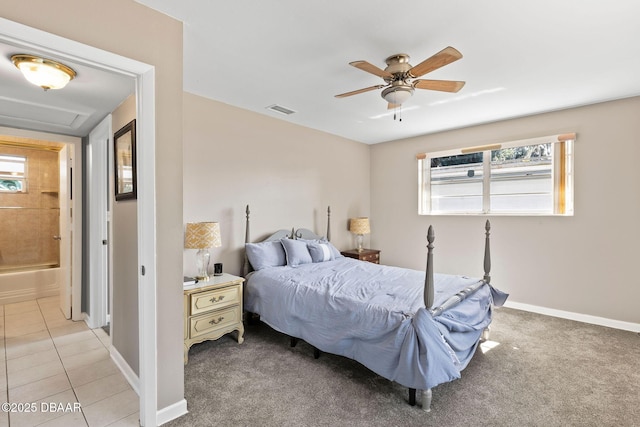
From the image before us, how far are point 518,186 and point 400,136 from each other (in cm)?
193

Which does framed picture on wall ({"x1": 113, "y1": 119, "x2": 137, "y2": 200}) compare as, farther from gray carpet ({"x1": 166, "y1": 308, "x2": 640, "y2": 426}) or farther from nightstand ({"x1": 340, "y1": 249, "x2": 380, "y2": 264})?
nightstand ({"x1": 340, "y1": 249, "x2": 380, "y2": 264})

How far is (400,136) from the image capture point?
512 centimetres

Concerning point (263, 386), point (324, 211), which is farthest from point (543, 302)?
point (263, 386)

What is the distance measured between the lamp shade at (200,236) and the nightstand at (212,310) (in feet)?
1.20

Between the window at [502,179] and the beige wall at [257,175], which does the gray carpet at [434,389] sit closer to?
the beige wall at [257,175]

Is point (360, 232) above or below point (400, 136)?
below

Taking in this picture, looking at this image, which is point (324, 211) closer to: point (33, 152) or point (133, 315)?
point (133, 315)

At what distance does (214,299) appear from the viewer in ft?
9.29

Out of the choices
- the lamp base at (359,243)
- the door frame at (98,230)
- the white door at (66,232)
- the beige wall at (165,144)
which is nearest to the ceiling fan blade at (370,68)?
the beige wall at (165,144)

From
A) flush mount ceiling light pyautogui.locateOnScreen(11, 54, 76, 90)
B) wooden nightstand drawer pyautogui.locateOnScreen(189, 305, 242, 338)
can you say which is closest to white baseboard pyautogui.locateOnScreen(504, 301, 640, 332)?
wooden nightstand drawer pyautogui.locateOnScreen(189, 305, 242, 338)

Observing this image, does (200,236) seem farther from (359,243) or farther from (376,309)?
(359,243)

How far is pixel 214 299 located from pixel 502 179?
13.6ft

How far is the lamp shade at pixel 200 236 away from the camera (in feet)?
9.78

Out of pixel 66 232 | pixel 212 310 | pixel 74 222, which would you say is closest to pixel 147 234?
pixel 212 310
